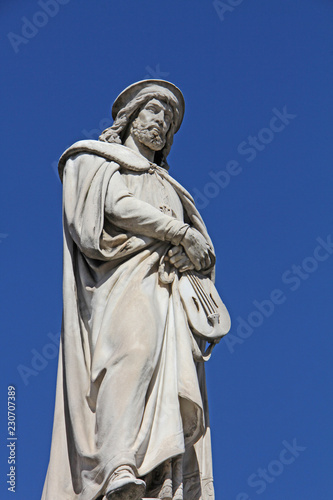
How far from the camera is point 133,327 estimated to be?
33.6 feet

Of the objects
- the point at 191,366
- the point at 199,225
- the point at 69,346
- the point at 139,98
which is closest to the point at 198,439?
the point at 191,366

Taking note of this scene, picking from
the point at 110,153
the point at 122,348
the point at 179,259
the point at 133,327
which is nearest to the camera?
the point at 122,348

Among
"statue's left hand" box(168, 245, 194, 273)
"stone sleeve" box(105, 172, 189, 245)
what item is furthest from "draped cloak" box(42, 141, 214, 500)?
"statue's left hand" box(168, 245, 194, 273)

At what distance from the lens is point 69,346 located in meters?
10.5

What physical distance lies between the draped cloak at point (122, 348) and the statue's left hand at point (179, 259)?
4.4 inches

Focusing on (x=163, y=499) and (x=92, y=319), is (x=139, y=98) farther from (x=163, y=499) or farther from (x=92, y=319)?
(x=163, y=499)

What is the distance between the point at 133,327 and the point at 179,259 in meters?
1.08

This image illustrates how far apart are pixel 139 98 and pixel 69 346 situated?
305 centimetres

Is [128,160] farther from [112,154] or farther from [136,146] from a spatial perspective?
[136,146]

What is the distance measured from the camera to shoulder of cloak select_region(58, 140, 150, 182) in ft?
37.3

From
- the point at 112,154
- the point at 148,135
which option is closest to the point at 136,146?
the point at 148,135

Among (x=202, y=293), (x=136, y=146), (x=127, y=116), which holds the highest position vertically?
(x=127, y=116)

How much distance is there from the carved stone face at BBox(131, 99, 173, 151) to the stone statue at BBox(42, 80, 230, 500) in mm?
14

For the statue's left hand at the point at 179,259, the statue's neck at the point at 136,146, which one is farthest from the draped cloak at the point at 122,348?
the statue's neck at the point at 136,146
